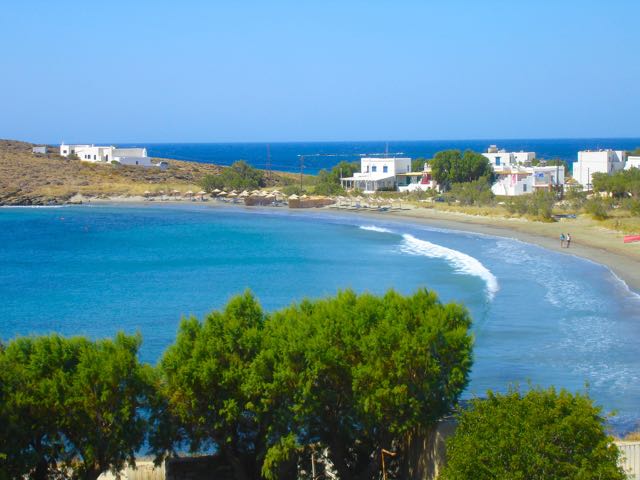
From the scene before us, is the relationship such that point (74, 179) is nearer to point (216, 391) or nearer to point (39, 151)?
point (39, 151)

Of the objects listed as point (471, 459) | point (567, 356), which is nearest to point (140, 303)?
point (567, 356)

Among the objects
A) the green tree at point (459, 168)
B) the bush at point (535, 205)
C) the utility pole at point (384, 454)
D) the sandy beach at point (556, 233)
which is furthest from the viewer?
the green tree at point (459, 168)

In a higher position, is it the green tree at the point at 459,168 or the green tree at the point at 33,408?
the green tree at the point at 459,168

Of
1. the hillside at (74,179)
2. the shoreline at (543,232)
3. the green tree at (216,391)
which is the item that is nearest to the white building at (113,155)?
the hillside at (74,179)

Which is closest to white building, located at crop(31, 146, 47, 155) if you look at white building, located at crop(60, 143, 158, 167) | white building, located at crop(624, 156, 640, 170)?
white building, located at crop(60, 143, 158, 167)

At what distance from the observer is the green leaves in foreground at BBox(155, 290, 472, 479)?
46.5 feet

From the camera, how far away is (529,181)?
75688mm

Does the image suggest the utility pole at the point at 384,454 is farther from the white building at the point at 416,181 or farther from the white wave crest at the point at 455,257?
the white building at the point at 416,181

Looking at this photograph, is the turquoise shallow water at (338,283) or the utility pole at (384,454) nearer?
the utility pole at (384,454)

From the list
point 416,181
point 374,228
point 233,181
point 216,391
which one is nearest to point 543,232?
point 374,228

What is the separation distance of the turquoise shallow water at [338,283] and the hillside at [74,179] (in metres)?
25.2

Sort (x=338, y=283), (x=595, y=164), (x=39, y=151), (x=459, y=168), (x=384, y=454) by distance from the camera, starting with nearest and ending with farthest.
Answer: (x=384, y=454) < (x=338, y=283) < (x=459, y=168) < (x=595, y=164) < (x=39, y=151)

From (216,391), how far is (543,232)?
43.5m

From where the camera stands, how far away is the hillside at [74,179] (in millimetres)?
94812
